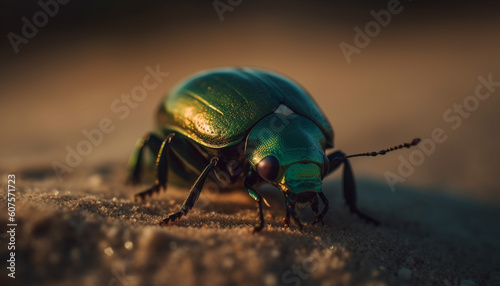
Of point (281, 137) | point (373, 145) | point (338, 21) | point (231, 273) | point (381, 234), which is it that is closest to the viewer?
point (231, 273)

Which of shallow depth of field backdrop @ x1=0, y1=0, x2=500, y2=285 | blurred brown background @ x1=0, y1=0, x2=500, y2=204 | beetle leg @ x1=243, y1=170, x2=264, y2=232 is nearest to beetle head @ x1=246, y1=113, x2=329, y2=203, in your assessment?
beetle leg @ x1=243, y1=170, x2=264, y2=232

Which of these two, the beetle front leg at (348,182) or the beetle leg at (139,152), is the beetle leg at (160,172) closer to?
the beetle leg at (139,152)

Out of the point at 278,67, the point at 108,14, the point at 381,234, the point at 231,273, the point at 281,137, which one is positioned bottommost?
the point at 381,234

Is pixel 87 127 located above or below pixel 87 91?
below

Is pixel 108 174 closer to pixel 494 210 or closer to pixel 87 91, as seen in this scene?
pixel 494 210

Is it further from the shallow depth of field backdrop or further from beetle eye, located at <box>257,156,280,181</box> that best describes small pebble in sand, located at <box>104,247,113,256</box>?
beetle eye, located at <box>257,156,280,181</box>

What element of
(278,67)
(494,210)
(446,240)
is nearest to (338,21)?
(278,67)
